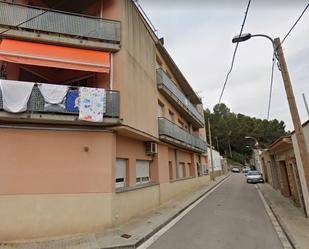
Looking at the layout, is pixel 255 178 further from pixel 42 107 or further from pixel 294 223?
pixel 42 107

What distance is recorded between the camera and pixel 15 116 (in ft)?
23.4

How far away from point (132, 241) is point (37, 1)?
37.4ft

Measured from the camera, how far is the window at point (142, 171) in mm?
11389

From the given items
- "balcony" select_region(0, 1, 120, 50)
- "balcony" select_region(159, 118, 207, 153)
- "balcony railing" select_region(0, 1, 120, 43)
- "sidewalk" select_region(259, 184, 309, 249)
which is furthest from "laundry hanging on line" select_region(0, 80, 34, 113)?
"sidewalk" select_region(259, 184, 309, 249)

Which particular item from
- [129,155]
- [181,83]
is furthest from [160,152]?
[181,83]

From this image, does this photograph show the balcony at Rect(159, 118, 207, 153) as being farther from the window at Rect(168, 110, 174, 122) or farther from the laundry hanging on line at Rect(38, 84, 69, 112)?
the laundry hanging on line at Rect(38, 84, 69, 112)

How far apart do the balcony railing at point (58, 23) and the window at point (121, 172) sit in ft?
18.3

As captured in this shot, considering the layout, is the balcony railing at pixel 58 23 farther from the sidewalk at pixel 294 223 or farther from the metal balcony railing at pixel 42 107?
the sidewalk at pixel 294 223

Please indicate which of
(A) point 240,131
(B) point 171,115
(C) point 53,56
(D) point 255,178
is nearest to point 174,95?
(B) point 171,115

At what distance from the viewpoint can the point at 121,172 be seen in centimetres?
994

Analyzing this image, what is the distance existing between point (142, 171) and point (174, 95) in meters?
7.06

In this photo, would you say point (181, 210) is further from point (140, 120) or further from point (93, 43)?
point (93, 43)

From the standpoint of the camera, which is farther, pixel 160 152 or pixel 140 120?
pixel 160 152

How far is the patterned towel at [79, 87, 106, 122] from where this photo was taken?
786 centimetres
